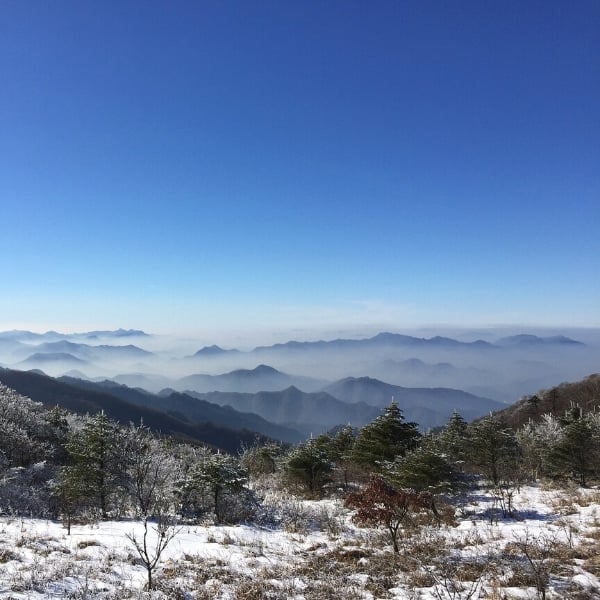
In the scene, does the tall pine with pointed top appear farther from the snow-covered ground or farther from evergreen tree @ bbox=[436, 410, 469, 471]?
the snow-covered ground

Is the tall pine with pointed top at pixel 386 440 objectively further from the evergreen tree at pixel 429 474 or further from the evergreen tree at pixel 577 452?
the evergreen tree at pixel 577 452

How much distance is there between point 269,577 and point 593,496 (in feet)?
54.1

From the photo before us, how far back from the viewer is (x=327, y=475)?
89.0 feet

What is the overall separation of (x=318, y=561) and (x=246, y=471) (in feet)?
35.1

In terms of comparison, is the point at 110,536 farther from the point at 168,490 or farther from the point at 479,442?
the point at 479,442

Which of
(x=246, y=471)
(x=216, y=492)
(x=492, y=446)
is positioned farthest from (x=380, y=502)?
(x=492, y=446)

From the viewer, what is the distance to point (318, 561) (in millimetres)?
11234

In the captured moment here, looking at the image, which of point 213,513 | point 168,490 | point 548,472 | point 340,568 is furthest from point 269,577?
point 548,472

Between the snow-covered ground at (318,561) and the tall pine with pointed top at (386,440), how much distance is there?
352 inches

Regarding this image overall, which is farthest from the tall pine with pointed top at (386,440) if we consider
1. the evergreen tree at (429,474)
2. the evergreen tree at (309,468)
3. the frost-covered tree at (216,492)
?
the frost-covered tree at (216,492)

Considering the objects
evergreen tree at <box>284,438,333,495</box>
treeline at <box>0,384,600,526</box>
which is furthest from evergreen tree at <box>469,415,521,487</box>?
evergreen tree at <box>284,438,333,495</box>

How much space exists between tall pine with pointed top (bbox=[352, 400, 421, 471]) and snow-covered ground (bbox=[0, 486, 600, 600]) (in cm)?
894

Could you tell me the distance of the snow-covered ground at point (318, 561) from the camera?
869 centimetres

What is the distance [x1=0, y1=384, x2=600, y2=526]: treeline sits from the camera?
17.7 metres
